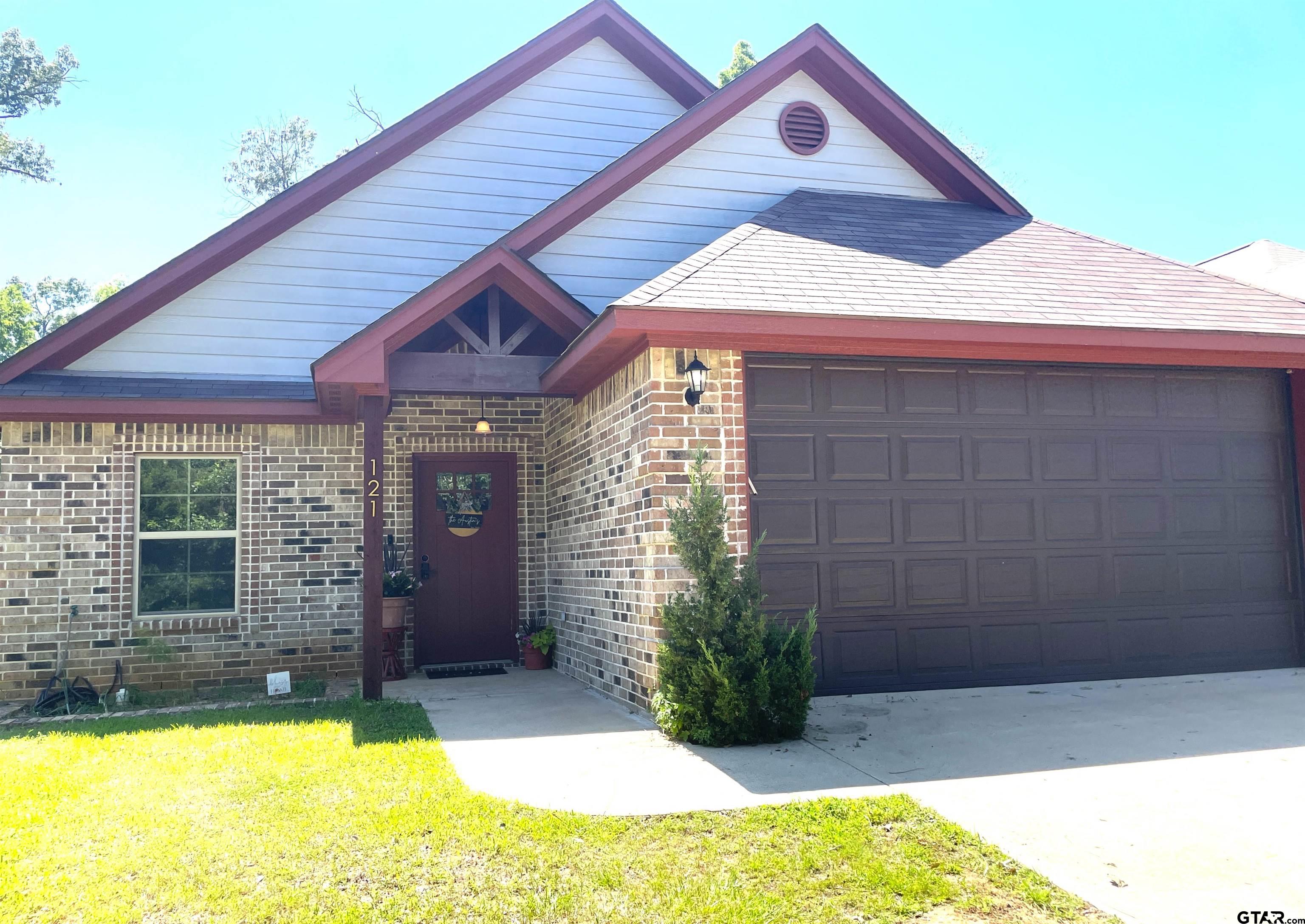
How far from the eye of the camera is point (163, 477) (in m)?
9.43

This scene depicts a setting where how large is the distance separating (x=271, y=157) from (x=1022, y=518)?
24854mm

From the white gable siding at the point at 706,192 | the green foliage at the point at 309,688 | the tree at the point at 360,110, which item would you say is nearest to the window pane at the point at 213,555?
the green foliage at the point at 309,688

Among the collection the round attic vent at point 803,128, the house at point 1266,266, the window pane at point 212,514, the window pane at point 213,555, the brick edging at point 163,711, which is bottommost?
the brick edging at point 163,711

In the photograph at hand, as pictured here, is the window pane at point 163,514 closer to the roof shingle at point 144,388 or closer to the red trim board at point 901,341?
the roof shingle at point 144,388

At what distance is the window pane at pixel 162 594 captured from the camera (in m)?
9.29

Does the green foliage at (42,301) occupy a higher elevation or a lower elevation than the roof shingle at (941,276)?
higher

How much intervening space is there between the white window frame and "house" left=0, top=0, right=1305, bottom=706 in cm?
3

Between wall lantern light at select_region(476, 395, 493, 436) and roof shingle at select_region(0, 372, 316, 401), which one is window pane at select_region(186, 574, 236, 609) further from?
wall lantern light at select_region(476, 395, 493, 436)

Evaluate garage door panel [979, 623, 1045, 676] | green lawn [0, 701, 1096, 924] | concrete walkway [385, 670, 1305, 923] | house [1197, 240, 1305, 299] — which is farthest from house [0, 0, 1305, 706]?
green lawn [0, 701, 1096, 924]

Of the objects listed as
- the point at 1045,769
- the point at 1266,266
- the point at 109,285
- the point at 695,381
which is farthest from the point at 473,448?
the point at 109,285

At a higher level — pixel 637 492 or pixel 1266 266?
pixel 1266 266

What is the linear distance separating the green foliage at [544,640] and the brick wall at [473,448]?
446mm

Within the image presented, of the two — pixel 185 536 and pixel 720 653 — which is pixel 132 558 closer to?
pixel 185 536

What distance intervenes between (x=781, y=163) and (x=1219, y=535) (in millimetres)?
5525
